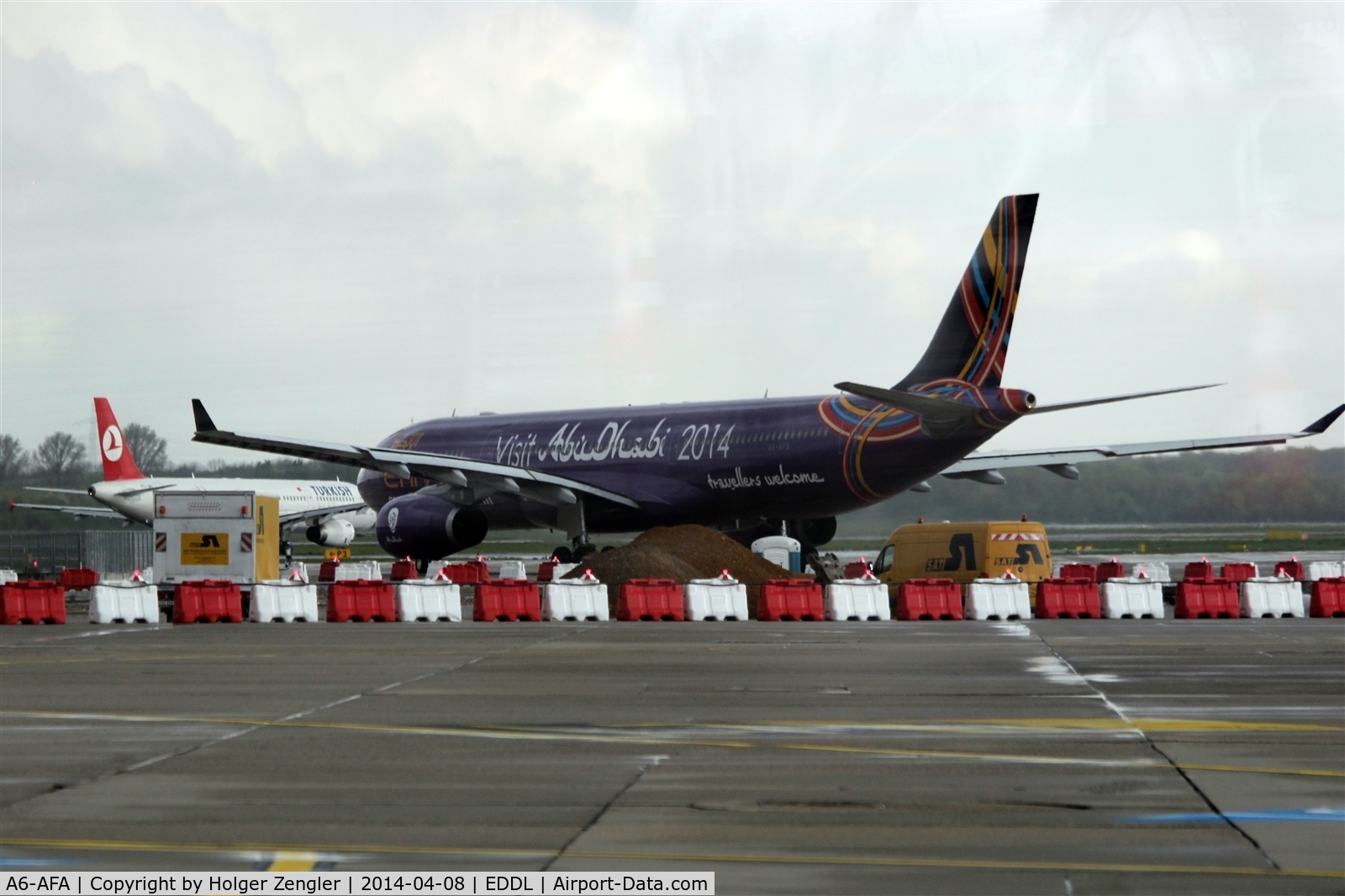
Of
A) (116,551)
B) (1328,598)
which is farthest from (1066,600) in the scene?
(116,551)

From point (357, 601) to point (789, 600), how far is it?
7.78m

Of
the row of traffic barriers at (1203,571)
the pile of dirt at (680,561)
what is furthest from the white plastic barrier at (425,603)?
the row of traffic barriers at (1203,571)

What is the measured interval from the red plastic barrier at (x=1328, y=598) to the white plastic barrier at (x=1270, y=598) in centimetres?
29

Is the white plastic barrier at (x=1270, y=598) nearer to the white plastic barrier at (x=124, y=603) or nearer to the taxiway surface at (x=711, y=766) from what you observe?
the taxiway surface at (x=711, y=766)

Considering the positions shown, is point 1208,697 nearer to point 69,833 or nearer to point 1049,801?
point 1049,801

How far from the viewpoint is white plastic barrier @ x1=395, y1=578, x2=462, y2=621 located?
2825 cm

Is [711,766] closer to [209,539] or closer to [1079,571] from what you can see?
[209,539]

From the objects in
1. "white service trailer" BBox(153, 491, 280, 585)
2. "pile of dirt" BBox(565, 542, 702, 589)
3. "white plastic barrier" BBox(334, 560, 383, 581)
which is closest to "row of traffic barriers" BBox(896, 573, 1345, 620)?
"pile of dirt" BBox(565, 542, 702, 589)

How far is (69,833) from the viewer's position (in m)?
8.14

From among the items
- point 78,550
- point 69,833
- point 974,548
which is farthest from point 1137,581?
point 78,550

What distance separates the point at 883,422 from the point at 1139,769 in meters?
28.4

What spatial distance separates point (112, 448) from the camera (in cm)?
7231

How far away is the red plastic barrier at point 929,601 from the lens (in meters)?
28.1

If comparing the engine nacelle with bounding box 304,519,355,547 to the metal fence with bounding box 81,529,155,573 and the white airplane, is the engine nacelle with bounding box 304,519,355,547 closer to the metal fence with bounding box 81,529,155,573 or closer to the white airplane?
the white airplane
